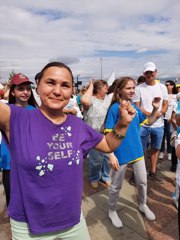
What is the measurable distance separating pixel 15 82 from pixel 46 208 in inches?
70.1

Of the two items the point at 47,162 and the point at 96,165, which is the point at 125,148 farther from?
the point at 47,162

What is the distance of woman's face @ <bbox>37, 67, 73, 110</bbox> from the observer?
1508 mm

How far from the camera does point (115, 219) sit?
2.98 m

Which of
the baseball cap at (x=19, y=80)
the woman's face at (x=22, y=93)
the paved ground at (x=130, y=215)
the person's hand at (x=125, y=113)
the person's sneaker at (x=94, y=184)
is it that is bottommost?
the paved ground at (x=130, y=215)

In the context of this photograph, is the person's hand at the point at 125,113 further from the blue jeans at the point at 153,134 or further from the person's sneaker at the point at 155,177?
the person's sneaker at the point at 155,177

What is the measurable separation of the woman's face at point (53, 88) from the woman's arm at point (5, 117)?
0.80 feet

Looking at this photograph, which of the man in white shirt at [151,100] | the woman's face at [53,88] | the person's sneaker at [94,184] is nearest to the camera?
the woman's face at [53,88]

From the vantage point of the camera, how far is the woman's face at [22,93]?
281 cm

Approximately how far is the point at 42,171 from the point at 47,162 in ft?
0.20

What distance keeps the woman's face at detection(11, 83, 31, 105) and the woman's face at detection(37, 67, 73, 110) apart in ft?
4.47

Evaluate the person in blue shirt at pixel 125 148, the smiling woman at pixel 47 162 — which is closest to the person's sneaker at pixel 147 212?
the person in blue shirt at pixel 125 148

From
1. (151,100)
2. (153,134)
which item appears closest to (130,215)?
(153,134)

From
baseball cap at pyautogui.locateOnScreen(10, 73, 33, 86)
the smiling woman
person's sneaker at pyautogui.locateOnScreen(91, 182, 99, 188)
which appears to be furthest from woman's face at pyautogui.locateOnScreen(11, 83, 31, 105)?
person's sneaker at pyautogui.locateOnScreen(91, 182, 99, 188)

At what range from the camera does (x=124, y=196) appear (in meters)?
3.71
